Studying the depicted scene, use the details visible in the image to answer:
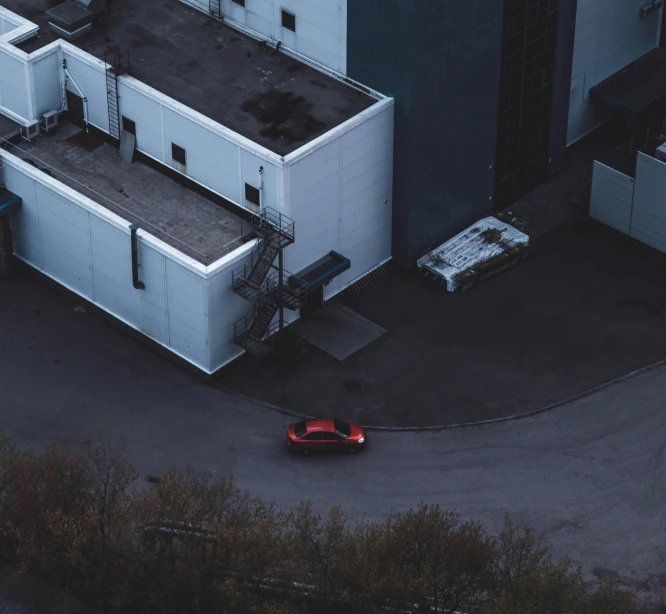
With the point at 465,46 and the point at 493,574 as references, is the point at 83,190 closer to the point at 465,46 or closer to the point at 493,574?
the point at 465,46

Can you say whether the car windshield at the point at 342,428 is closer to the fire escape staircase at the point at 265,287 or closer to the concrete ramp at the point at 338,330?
the fire escape staircase at the point at 265,287

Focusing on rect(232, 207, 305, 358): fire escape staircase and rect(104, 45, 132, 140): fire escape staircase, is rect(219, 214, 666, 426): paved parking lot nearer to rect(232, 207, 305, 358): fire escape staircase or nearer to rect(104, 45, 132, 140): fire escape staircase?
rect(232, 207, 305, 358): fire escape staircase

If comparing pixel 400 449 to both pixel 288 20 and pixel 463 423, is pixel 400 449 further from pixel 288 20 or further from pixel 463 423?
pixel 288 20

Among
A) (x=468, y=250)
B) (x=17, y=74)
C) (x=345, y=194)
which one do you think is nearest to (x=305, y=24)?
Answer: (x=345, y=194)

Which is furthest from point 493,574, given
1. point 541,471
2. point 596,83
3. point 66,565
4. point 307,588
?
point 596,83

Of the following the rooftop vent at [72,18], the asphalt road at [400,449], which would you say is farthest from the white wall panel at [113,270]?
the rooftop vent at [72,18]
